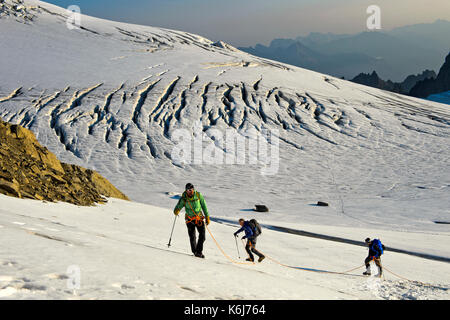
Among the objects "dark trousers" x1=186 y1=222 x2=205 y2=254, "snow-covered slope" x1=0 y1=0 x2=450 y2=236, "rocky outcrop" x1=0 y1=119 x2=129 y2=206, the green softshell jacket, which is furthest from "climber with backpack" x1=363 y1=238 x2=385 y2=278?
"snow-covered slope" x1=0 y1=0 x2=450 y2=236

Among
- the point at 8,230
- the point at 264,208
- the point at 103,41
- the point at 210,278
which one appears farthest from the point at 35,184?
the point at 103,41

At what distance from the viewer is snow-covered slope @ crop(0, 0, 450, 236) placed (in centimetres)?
3425

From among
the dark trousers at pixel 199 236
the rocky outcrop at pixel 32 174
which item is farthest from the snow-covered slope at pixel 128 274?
the rocky outcrop at pixel 32 174

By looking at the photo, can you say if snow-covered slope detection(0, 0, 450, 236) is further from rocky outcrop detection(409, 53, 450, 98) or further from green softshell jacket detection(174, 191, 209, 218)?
rocky outcrop detection(409, 53, 450, 98)

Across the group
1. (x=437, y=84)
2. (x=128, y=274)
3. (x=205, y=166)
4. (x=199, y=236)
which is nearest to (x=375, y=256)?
(x=199, y=236)

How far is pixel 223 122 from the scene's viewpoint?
51.4m

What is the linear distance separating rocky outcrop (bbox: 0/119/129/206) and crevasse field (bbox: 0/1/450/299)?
3.25 ft

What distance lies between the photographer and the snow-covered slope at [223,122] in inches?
1348

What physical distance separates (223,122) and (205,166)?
10.3m

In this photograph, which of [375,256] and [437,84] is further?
[437,84]

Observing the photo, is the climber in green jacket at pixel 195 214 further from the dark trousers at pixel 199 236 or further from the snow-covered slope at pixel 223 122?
the snow-covered slope at pixel 223 122

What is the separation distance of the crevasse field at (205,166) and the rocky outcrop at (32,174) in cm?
99

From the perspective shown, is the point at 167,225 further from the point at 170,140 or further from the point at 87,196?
the point at 170,140

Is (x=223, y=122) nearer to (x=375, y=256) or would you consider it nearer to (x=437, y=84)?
(x=375, y=256)
